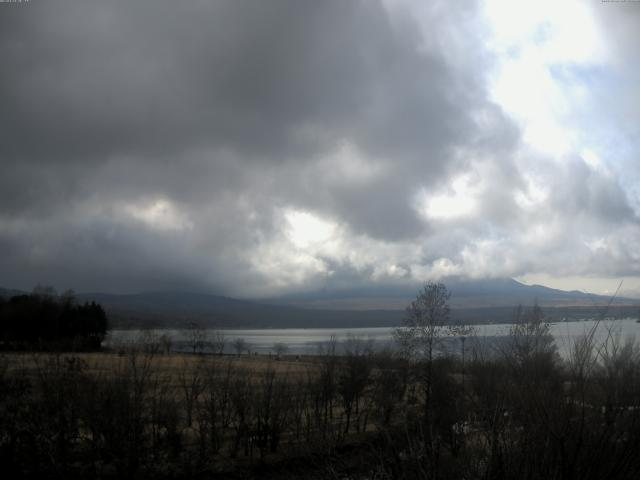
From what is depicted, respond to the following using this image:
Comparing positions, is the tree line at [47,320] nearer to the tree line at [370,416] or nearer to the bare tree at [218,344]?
the bare tree at [218,344]

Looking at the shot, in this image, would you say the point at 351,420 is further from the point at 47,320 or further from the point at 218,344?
the point at 47,320

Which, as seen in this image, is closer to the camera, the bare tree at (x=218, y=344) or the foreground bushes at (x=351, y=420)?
the foreground bushes at (x=351, y=420)

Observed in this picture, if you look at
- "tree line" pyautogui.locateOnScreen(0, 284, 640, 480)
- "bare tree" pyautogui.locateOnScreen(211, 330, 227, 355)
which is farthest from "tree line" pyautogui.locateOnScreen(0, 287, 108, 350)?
"tree line" pyautogui.locateOnScreen(0, 284, 640, 480)

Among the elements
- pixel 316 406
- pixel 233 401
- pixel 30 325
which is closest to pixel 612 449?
pixel 233 401

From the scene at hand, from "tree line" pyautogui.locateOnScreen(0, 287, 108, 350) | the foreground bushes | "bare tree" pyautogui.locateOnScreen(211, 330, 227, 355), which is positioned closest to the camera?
the foreground bushes

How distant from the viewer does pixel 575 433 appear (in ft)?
23.4

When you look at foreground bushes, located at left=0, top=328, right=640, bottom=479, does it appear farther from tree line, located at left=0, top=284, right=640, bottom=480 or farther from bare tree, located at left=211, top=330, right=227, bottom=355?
bare tree, located at left=211, top=330, right=227, bottom=355

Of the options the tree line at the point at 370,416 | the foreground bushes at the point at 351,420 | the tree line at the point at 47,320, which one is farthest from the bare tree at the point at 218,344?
the foreground bushes at the point at 351,420

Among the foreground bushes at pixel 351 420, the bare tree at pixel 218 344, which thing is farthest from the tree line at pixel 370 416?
the bare tree at pixel 218 344

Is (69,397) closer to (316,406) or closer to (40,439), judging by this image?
(40,439)

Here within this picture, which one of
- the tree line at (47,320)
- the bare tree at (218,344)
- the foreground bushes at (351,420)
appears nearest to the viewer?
the foreground bushes at (351,420)

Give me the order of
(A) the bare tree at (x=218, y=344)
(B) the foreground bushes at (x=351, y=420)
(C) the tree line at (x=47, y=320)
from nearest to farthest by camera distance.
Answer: (B) the foreground bushes at (x=351, y=420) < (A) the bare tree at (x=218, y=344) < (C) the tree line at (x=47, y=320)

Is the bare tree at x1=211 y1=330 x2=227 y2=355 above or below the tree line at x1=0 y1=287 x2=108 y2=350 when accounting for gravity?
below

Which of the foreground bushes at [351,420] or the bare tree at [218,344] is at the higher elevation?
the foreground bushes at [351,420]
